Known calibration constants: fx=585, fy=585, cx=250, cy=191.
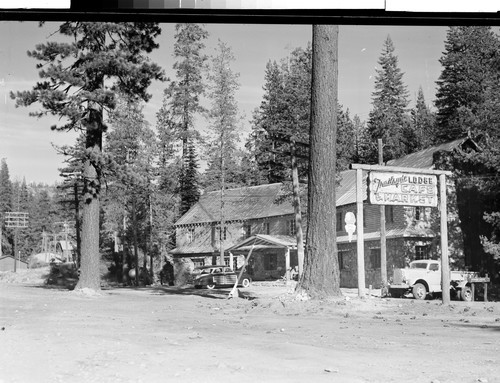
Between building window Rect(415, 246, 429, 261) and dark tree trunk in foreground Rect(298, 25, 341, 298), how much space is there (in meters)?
2.95

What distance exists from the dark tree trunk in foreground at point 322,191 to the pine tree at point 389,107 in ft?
2.49

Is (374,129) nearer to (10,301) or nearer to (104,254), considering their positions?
(104,254)

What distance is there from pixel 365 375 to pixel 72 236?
2965 mm

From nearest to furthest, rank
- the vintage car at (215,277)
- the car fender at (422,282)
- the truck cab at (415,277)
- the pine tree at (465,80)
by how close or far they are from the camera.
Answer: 1. the pine tree at (465,80)
2. the vintage car at (215,277)
3. the truck cab at (415,277)
4. the car fender at (422,282)

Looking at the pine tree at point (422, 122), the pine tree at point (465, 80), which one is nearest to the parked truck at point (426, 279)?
the pine tree at point (465, 80)

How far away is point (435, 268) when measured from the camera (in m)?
11.2

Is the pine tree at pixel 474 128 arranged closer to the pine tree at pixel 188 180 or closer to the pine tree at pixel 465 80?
the pine tree at pixel 465 80

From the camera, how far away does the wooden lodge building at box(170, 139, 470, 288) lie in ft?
19.8

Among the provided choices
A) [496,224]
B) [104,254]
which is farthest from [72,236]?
[496,224]

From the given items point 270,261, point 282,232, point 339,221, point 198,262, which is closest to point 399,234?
point 339,221

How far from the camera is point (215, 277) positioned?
25.5 feet

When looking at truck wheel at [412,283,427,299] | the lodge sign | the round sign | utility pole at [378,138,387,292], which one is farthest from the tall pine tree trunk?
truck wheel at [412,283,427,299]

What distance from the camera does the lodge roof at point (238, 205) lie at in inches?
228

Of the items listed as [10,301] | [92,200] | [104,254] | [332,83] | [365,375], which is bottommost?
[365,375]
